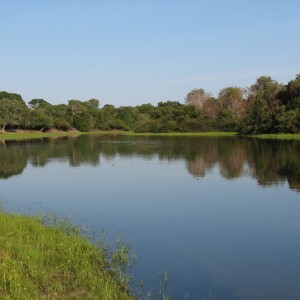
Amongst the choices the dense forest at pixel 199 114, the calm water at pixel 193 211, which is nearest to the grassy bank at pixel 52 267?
the calm water at pixel 193 211

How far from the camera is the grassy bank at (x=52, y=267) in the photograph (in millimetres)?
9023

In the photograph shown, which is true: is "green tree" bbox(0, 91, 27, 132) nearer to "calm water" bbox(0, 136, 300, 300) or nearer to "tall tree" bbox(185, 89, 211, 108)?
"tall tree" bbox(185, 89, 211, 108)

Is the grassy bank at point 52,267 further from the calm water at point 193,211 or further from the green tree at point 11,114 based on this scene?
the green tree at point 11,114

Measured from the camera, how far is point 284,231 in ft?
50.3

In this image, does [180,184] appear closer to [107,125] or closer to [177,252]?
[177,252]

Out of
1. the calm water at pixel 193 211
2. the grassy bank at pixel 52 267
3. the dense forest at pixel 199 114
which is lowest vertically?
the calm water at pixel 193 211

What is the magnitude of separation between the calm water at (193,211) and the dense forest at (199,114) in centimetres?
4829

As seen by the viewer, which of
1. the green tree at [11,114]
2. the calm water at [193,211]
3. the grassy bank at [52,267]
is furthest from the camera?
the green tree at [11,114]

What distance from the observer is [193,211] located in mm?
19094

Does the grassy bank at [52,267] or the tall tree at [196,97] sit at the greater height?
the tall tree at [196,97]

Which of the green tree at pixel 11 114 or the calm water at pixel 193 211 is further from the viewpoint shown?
the green tree at pixel 11 114

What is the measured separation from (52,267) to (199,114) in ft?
360

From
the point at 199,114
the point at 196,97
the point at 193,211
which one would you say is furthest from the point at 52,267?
the point at 196,97

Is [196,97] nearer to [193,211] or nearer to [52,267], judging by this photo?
[193,211]
